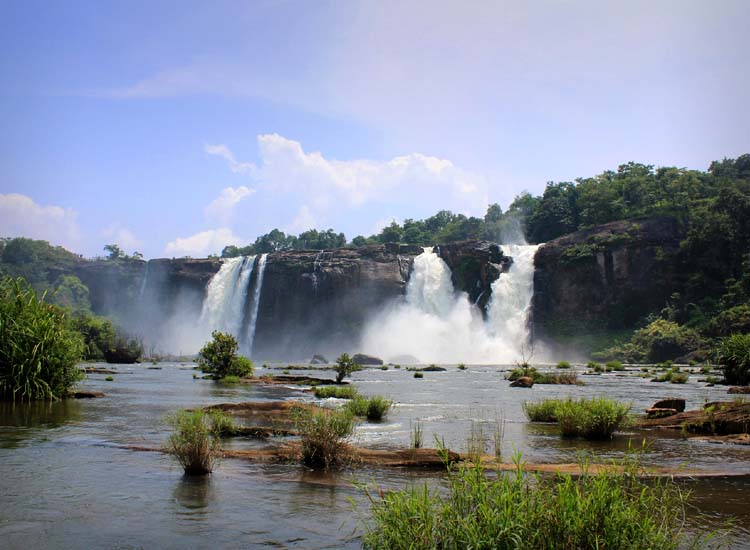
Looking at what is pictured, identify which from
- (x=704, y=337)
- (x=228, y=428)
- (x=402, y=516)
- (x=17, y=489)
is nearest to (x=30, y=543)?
(x=17, y=489)

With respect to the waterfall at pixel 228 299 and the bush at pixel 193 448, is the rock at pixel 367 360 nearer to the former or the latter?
the waterfall at pixel 228 299

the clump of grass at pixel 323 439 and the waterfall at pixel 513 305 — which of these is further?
the waterfall at pixel 513 305

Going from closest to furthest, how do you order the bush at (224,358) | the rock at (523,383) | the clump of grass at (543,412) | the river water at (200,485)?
the river water at (200,485) → the clump of grass at (543,412) → the rock at (523,383) → the bush at (224,358)

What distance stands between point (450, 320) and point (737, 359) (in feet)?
175

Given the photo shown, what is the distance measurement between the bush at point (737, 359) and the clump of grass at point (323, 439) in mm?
28090

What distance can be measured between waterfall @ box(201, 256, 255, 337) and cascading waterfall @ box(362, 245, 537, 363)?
19.7 m

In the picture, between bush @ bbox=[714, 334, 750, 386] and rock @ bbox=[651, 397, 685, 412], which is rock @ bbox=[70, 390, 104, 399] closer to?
rock @ bbox=[651, 397, 685, 412]

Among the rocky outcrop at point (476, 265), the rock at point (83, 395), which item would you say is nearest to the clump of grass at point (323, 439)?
the rock at point (83, 395)

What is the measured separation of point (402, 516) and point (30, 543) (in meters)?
4.09

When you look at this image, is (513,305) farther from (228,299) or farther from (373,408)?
A: (373,408)

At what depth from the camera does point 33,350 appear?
20453 millimetres

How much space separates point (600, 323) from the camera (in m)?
79.2

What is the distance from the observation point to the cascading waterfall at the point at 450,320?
79.2 meters

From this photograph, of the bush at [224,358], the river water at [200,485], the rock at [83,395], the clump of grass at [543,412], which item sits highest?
the bush at [224,358]
